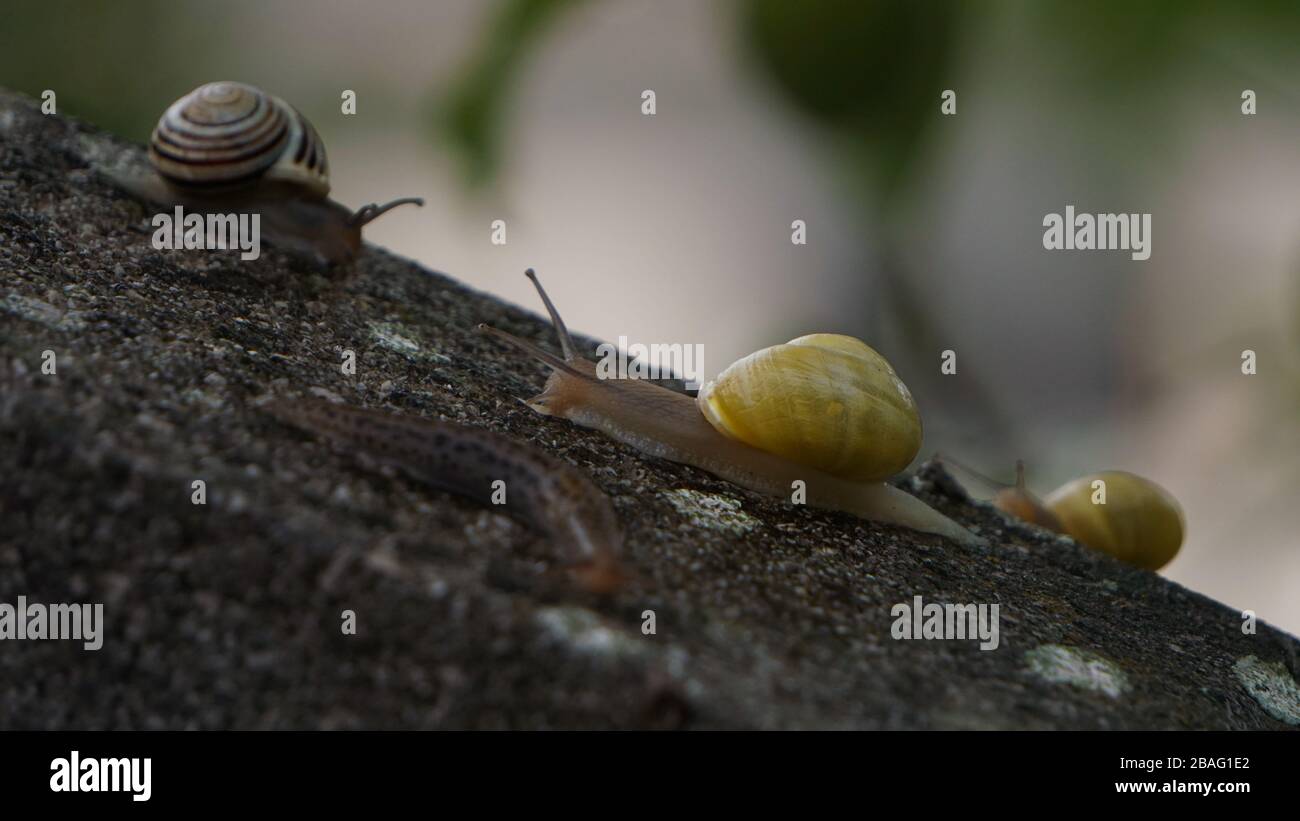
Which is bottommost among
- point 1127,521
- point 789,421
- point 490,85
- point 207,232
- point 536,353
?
point 1127,521

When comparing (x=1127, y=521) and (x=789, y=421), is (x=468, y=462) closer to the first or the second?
(x=789, y=421)

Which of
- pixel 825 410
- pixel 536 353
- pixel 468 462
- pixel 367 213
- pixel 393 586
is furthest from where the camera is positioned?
pixel 367 213

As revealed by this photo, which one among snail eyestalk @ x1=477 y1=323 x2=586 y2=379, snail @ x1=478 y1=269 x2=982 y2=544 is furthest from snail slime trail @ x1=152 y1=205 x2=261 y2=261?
snail @ x1=478 y1=269 x2=982 y2=544

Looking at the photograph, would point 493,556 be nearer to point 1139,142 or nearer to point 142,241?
point 142,241

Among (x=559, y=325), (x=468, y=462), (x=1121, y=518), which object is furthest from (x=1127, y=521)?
(x=468, y=462)

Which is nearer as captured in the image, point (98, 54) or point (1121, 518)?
point (1121, 518)

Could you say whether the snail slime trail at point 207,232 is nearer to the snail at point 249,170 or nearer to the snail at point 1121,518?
the snail at point 249,170

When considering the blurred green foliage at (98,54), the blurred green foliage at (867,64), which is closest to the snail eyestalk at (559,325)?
the blurred green foliage at (867,64)

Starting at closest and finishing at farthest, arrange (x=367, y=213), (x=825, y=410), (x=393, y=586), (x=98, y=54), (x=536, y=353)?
(x=393, y=586) < (x=825, y=410) < (x=536, y=353) < (x=367, y=213) < (x=98, y=54)
